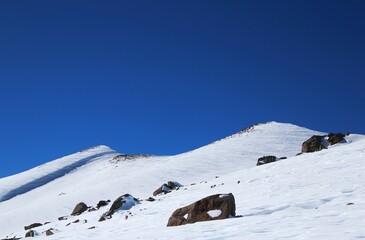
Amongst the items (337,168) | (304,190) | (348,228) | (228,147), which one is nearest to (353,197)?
(304,190)

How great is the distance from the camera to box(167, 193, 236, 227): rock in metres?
12.4

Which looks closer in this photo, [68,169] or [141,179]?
[141,179]

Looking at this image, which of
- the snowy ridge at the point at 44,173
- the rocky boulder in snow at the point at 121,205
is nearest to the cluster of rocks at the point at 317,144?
the rocky boulder in snow at the point at 121,205

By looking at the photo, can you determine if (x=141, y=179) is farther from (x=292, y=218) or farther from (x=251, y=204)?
(x=292, y=218)

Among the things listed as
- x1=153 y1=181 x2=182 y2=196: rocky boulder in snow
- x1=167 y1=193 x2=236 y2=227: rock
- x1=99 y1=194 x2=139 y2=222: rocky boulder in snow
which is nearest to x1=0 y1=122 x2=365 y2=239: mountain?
x1=99 y1=194 x2=139 y2=222: rocky boulder in snow

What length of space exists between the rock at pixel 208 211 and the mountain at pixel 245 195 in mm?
693

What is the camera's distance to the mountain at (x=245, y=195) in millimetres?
9711

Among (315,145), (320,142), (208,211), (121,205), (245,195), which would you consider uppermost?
(320,142)

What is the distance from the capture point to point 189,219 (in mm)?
12602

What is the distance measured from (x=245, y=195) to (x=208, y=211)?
5.43 metres

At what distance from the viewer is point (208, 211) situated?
41.3 feet

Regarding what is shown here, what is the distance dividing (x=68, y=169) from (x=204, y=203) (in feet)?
198

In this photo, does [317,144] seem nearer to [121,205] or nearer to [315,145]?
[315,145]

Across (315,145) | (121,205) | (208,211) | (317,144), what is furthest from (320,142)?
(208,211)
